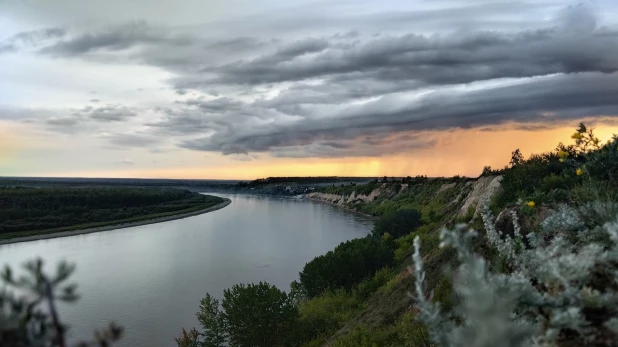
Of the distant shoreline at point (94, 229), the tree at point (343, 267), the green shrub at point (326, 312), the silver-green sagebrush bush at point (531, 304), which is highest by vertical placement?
the silver-green sagebrush bush at point (531, 304)

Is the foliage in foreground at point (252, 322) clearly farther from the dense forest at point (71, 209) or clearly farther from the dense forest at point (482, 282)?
the dense forest at point (71, 209)

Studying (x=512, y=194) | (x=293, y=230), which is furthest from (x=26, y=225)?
(x=512, y=194)

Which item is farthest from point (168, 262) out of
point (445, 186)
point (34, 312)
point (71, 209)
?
point (71, 209)

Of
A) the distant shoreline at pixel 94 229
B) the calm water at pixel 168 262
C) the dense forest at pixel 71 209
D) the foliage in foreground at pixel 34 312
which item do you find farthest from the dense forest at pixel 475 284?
the dense forest at pixel 71 209

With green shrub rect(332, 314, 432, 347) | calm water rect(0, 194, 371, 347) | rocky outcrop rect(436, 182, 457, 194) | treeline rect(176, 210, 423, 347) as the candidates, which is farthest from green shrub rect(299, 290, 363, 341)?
rocky outcrop rect(436, 182, 457, 194)

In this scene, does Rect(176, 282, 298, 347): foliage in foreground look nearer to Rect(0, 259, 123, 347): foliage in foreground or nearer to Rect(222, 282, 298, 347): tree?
Rect(222, 282, 298, 347): tree
